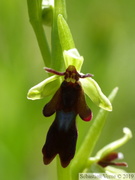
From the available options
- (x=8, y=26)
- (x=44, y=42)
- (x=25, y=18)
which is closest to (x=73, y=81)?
(x=44, y=42)

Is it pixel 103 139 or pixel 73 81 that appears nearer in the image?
pixel 73 81

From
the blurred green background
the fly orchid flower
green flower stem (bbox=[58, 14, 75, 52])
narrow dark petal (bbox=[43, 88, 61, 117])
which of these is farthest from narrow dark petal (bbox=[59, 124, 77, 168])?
the blurred green background

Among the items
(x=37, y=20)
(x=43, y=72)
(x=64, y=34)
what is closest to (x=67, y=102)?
(x=64, y=34)

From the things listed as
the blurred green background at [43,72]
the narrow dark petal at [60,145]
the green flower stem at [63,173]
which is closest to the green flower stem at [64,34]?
the narrow dark petal at [60,145]

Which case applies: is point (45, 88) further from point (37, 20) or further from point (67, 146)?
point (37, 20)

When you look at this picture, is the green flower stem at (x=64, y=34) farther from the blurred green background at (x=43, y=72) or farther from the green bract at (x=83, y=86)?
the blurred green background at (x=43, y=72)

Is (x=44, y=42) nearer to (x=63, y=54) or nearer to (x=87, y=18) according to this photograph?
(x=63, y=54)

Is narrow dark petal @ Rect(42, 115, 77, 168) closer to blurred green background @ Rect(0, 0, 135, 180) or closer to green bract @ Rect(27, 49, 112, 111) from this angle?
green bract @ Rect(27, 49, 112, 111)
